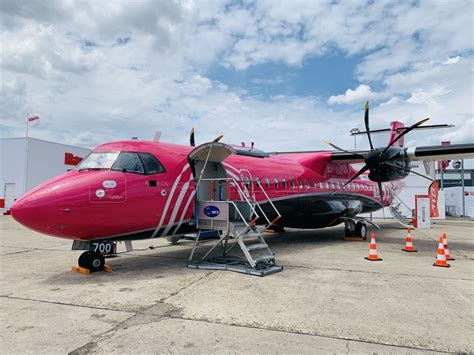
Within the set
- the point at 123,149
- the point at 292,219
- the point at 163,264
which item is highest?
the point at 123,149

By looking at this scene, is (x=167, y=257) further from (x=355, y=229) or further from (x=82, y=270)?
(x=355, y=229)

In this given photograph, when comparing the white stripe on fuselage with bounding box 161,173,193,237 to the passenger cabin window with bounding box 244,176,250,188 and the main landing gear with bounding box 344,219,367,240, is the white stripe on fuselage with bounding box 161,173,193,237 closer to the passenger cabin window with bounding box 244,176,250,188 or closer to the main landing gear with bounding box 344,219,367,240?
the passenger cabin window with bounding box 244,176,250,188

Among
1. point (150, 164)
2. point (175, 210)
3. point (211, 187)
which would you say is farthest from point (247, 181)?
point (150, 164)

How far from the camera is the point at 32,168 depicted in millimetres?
30344

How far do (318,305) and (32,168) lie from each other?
1234 inches

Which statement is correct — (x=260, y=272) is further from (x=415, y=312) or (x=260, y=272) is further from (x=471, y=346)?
(x=471, y=346)

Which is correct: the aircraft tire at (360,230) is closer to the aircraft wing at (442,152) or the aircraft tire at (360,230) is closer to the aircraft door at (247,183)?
the aircraft wing at (442,152)

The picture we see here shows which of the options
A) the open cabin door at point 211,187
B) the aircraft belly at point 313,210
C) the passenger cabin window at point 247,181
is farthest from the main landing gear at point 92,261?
the aircraft belly at point 313,210

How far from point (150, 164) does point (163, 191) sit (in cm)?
70

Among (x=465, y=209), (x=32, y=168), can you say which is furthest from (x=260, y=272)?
(x=465, y=209)

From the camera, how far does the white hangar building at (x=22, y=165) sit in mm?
30000

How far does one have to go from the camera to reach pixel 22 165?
3011 cm

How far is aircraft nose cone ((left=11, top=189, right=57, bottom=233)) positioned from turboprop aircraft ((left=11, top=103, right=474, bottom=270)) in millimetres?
17

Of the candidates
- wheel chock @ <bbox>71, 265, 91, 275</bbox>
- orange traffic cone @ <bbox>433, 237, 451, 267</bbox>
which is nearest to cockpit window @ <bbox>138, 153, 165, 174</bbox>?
wheel chock @ <bbox>71, 265, 91, 275</bbox>
